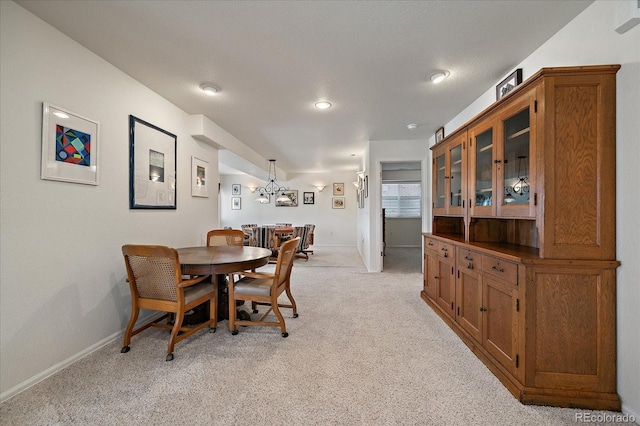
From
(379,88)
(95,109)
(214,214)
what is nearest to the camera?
(95,109)

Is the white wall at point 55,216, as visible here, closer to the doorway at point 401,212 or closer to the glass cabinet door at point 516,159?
the glass cabinet door at point 516,159

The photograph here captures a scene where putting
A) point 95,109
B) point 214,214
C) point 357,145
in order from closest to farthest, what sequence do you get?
point 95,109
point 214,214
point 357,145

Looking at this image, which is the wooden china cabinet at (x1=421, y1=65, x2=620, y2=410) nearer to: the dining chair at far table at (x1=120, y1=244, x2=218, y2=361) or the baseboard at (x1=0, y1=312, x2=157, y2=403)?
the dining chair at far table at (x1=120, y1=244, x2=218, y2=361)

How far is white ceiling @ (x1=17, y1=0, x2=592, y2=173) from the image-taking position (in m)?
1.71

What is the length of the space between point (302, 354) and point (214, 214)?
106 inches

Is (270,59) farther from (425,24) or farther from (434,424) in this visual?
(434,424)

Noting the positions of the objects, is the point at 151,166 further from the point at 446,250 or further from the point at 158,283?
the point at 446,250

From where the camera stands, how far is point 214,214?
415 centimetres

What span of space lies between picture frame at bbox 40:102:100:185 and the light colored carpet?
140cm

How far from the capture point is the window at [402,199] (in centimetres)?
859

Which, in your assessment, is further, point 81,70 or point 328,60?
point 328,60

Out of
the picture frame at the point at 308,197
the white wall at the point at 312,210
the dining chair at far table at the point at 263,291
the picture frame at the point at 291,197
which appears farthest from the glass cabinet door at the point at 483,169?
the picture frame at the point at 291,197

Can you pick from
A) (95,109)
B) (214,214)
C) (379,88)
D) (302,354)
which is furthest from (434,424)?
(214,214)

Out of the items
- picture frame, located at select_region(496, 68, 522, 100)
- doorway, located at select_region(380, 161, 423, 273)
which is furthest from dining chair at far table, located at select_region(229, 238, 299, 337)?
doorway, located at select_region(380, 161, 423, 273)
